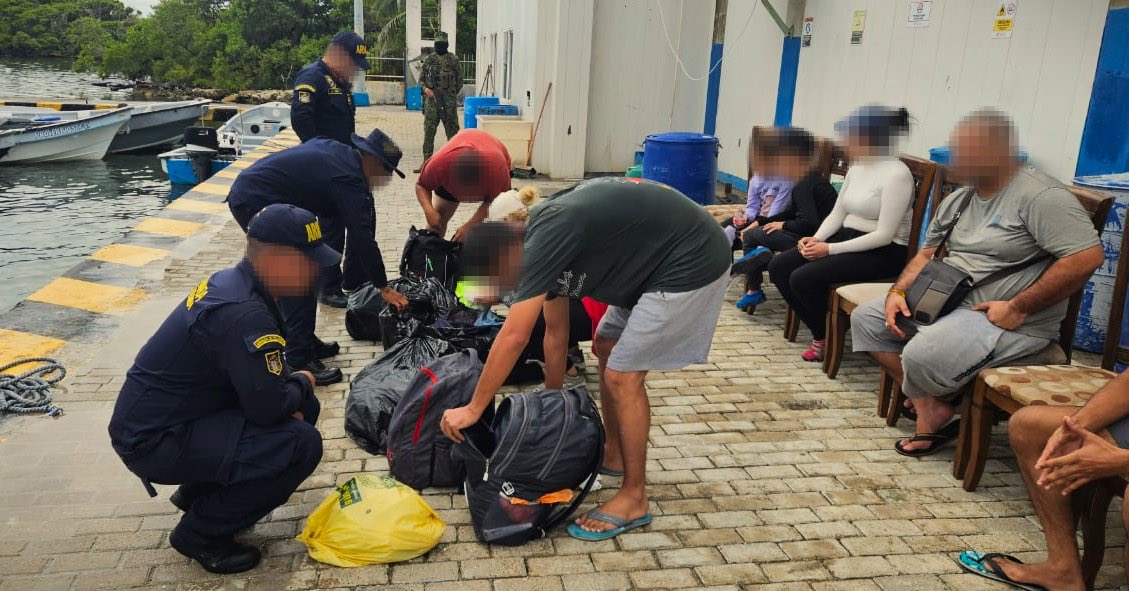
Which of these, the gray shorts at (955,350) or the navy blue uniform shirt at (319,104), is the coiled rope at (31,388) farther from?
the gray shorts at (955,350)

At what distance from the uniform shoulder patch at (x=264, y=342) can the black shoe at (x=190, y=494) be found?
0.60 metres

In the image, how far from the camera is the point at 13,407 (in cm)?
404

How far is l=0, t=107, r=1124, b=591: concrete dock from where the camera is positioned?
2.83 metres

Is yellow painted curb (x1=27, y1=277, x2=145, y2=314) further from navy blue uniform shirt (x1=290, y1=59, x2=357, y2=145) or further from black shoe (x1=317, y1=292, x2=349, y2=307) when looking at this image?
navy blue uniform shirt (x1=290, y1=59, x2=357, y2=145)

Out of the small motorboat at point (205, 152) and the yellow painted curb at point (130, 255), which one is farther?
the small motorboat at point (205, 152)

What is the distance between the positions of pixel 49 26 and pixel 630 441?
259ft

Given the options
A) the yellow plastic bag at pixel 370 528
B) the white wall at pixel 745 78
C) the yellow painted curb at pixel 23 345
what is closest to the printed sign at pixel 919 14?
the white wall at pixel 745 78

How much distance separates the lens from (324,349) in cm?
494

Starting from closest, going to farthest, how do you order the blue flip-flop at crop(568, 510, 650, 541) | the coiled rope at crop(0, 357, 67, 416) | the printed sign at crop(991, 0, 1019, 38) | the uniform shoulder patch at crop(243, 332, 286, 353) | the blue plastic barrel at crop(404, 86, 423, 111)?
the uniform shoulder patch at crop(243, 332, 286, 353), the blue flip-flop at crop(568, 510, 650, 541), the coiled rope at crop(0, 357, 67, 416), the printed sign at crop(991, 0, 1019, 38), the blue plastic barrel at crop(404, 86, 423, 111)

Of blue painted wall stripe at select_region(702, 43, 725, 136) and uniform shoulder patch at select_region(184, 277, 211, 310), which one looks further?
blue painted wall stripe at select_region(702, 43, 725, 136)

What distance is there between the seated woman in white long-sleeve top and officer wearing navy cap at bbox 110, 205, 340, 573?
3159 mm

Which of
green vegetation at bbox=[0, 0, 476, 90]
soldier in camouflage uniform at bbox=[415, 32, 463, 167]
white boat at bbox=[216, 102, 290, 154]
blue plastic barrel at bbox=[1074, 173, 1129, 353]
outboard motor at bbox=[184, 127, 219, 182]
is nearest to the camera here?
blue plastic barrel at bbox=[1074, 173, 1129, 353]

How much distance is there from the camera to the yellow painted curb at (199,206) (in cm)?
981

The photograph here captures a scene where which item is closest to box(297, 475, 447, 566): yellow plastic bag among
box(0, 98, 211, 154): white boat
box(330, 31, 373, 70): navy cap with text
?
box(330, 31, 373, 70): navy cap with text
